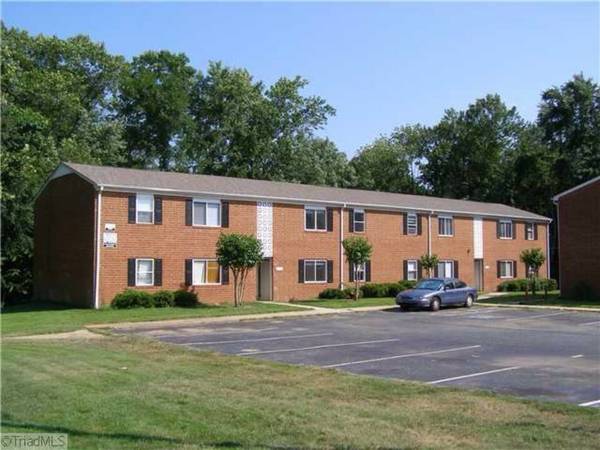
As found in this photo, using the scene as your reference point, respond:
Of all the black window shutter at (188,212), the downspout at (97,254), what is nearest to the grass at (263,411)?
the downspout at (97,254)

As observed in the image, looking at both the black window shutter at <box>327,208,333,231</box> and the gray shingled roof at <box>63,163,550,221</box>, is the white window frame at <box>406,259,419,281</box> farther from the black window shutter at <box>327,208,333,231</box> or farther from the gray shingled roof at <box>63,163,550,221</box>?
the black window shutter at <box>327,208,333,231</box>

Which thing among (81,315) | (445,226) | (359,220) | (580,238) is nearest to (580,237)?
(580,238)

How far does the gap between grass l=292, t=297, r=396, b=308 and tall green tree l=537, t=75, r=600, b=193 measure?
101 ft

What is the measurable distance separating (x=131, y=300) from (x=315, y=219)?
1227 centimetres

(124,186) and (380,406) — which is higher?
(124,186)

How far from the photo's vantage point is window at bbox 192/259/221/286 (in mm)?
33656

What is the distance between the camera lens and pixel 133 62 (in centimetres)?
6353

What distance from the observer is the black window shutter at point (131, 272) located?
31312mm

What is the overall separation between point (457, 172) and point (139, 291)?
168 ft

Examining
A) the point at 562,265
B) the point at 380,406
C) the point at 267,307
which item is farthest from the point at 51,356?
the point at 562,265

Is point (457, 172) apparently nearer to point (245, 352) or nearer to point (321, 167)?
point (321, 167)

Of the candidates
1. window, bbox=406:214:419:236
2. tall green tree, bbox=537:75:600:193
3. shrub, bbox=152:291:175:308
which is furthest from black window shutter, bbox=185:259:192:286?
tall green tree, bbox=537:75:600:193

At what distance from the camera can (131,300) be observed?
30094 mm

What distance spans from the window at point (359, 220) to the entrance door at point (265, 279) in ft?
20.9
